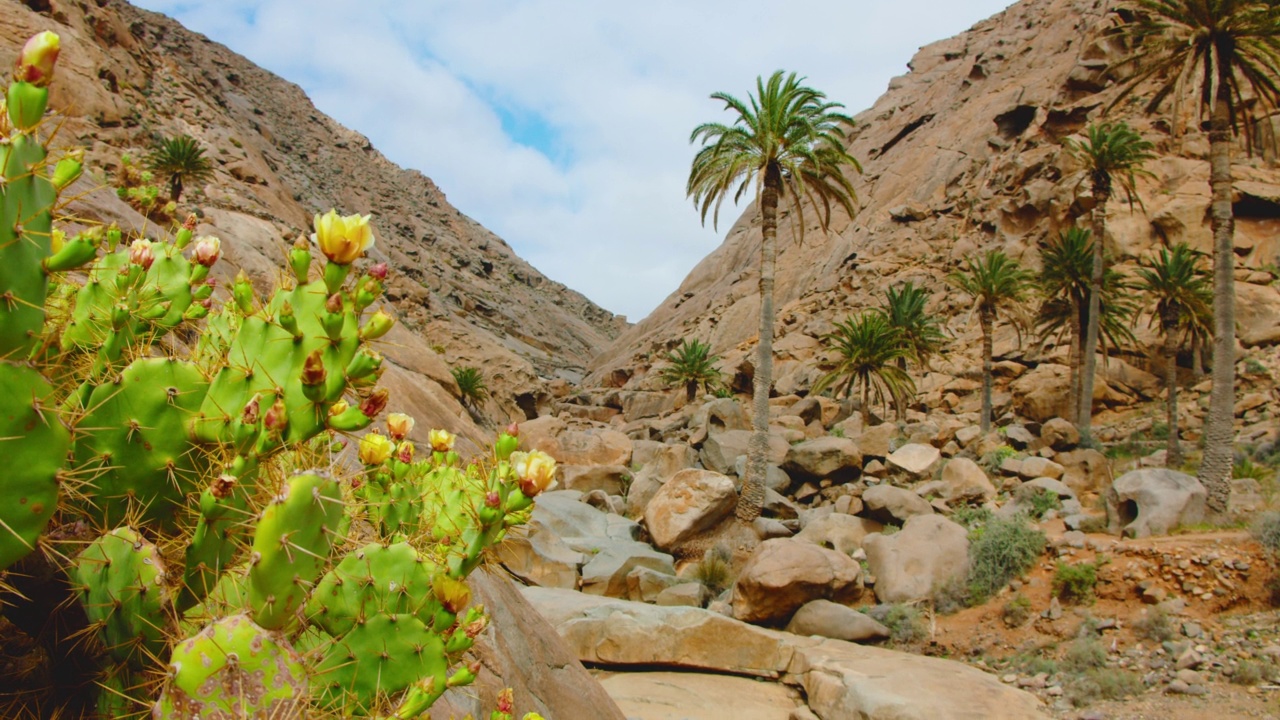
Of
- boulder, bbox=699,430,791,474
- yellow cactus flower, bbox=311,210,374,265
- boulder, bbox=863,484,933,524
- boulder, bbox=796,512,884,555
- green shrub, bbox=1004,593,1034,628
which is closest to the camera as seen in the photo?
yellow cactus flower, bbox=311,210,374,265

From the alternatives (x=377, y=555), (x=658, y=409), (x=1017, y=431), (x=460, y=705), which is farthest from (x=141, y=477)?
(x=658, y=409)

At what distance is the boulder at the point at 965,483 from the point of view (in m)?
17.9

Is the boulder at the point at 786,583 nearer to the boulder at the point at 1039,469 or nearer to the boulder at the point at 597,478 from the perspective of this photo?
the boulder at the point at 1039,469

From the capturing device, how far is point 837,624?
43.0 ft

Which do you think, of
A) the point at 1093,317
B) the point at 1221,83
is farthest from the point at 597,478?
the point at 1221,83

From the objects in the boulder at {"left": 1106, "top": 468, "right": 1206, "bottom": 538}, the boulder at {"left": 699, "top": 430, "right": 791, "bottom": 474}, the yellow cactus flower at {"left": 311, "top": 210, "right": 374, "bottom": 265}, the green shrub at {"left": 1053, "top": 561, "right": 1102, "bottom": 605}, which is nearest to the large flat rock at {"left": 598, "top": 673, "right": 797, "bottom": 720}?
the green shrub at {"left": 1053, "top": 561, "right": 1102, "bottom": 605}

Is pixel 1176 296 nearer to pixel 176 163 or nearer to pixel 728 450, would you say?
pixel 728 450

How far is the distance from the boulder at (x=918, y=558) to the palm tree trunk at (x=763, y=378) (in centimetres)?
329

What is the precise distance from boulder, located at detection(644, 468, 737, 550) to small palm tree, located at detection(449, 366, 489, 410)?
20.0m

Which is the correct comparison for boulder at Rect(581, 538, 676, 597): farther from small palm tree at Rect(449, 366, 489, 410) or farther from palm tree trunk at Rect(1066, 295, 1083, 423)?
small palm tree at Rect(449, 366, 489, 410)

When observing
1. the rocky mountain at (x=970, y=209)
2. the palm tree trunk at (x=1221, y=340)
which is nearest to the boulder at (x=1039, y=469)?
the palm tree trunk at (x=1221, y=340)

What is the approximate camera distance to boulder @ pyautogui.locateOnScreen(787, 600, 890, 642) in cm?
1305

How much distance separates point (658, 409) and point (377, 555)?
146 feet

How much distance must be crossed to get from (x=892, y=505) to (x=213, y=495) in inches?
670
